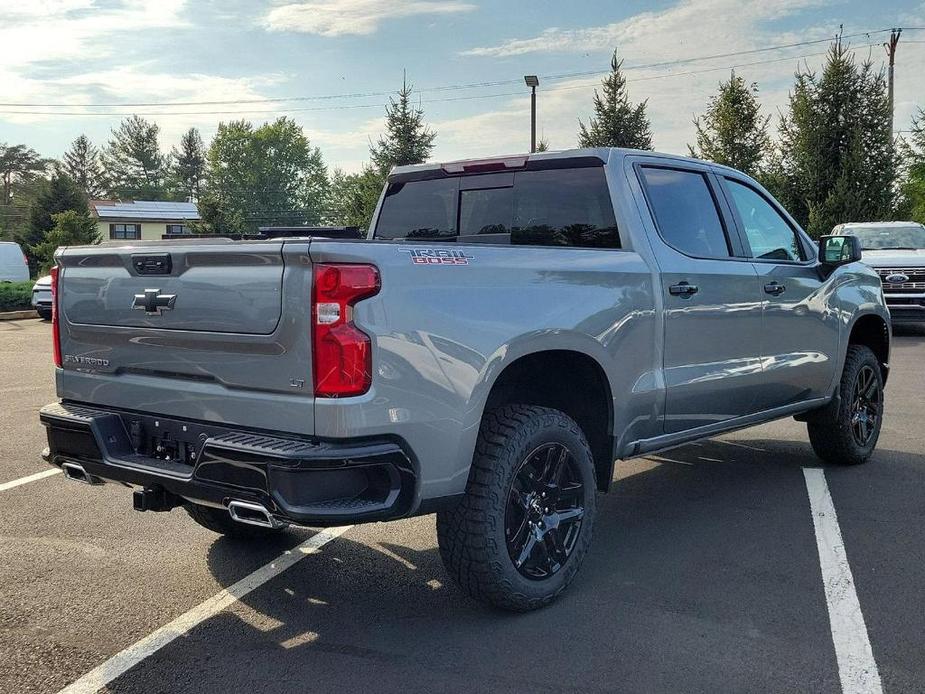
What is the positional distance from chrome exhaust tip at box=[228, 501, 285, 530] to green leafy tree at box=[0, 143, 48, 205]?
3732 inches

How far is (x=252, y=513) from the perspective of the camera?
3172 millimetres

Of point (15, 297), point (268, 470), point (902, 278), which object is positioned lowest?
point (15, 297)

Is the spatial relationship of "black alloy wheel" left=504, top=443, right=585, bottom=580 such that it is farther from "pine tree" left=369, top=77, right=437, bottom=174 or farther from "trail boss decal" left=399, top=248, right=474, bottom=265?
"pine tree" left=369, top=77, right=437, bottom=174

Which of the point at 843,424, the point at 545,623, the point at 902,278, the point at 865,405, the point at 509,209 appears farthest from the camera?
the point at 902,278

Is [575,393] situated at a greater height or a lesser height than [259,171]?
lesser

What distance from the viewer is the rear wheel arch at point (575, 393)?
406 centimetres

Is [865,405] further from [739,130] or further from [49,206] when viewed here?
[49,206]

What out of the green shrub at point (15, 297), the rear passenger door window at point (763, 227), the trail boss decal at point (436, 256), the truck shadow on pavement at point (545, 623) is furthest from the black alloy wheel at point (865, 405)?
the green shrub at point (15, 297)

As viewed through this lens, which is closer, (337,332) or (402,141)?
(337,332)

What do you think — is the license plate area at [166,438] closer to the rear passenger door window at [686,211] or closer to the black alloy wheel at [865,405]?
the rear passenger door window at [686,211]

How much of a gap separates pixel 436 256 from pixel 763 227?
9.45 ft

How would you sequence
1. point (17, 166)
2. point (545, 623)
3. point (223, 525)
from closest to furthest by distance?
A: point (545, 623) → point (223, 525) → point (17, 166)

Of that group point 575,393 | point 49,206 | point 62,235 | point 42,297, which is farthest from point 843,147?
point 49,206

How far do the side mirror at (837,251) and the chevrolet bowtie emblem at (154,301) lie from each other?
4066 mm
